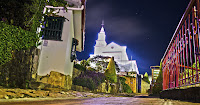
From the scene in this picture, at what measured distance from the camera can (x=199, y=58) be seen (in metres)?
2.52

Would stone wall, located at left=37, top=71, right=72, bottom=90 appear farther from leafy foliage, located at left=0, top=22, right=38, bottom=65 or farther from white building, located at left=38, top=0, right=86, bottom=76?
leafy foliage, located at left=0, top=22, right=38, bottom=65

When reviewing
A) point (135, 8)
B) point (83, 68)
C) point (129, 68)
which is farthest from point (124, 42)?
point (83, 68)

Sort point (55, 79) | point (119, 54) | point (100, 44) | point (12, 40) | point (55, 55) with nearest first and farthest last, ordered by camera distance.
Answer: point (12, 40)
point (55, 79)
point (55, 55)
point (119, 54)
point (100, 44)

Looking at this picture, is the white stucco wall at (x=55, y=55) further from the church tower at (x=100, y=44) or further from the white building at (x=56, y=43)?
the church tower at (x=100, y=44)

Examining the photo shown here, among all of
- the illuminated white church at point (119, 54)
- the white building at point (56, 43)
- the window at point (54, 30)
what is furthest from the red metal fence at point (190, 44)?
the illuminated white church at point (119, 54)

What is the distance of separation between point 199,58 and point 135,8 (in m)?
89.6

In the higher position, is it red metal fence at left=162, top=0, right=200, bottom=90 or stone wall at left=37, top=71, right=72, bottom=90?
red metal fence at left=162, top=0, right=200, bottom=90

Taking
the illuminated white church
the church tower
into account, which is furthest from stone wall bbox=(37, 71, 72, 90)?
the church tower

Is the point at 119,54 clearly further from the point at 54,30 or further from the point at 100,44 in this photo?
the point at 54,30

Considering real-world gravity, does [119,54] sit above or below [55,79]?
above

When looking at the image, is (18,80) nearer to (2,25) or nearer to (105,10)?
(2,25)

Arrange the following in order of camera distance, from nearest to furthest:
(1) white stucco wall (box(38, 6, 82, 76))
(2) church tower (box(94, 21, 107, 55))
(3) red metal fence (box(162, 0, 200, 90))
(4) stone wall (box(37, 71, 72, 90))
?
(3) red metal fence (box(162, 0, 200, 90))
(4) stone wall (box(37, 71, 72, 90))
(1) white stucco wall (box(38, 6, 82, 76))
(2) church tower (box(94, 21, 107, 55))

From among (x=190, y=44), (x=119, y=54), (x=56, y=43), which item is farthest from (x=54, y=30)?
(x=119, y=54)

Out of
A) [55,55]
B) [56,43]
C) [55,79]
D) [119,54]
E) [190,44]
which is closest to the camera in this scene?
[190,44]
